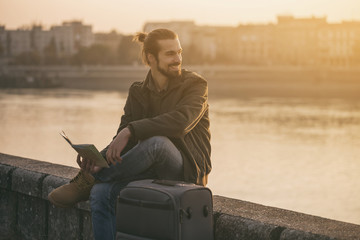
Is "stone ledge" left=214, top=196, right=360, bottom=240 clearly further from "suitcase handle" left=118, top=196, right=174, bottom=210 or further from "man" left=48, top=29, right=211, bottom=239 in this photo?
"suitcase handle" left=118, top=196, right=174, bottom=210

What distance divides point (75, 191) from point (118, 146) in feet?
0.91

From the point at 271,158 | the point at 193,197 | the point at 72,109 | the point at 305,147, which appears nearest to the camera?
the point at 193,197

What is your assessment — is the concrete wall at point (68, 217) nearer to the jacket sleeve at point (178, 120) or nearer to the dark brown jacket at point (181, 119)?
the dark brown jacket at point (181, 119)

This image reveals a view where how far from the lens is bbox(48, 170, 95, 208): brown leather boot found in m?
1.93

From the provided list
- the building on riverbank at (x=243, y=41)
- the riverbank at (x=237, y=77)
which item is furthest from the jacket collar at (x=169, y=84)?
the building on riverbank at (x=243, y=41)

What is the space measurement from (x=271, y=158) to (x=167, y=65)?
12.1 metres

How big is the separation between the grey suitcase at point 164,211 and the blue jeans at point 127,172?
10 cm

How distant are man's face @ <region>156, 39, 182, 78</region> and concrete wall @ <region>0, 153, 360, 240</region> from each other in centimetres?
42

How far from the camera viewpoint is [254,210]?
74.7 inches

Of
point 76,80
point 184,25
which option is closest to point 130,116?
point 76,80

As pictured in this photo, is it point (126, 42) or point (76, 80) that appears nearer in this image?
point (76, 80)

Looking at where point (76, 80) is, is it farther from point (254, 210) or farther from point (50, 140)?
point (254, 210)

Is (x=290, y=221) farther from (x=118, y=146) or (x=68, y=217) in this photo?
(x=68, y=217)

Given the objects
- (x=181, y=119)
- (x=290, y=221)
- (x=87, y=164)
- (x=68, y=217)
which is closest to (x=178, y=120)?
(x=181, y=119)
